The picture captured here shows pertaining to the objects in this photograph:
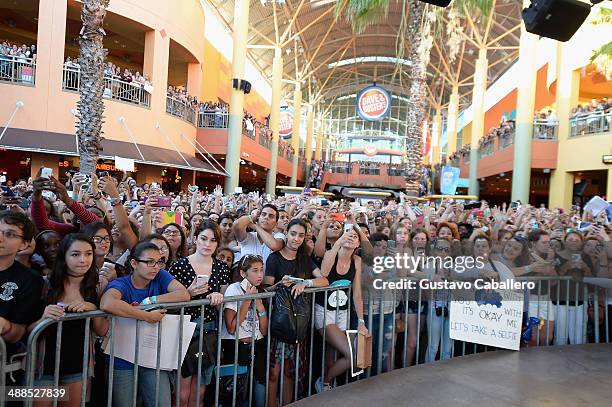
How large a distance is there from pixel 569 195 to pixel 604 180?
353 centimetres

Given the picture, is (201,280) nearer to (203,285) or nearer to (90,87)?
(203,285)

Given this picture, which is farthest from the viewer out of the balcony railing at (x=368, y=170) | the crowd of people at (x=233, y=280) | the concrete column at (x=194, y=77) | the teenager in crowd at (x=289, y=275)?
the balcony railing at (x=368, y=170)

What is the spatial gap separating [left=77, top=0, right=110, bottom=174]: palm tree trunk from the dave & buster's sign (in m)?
22.1

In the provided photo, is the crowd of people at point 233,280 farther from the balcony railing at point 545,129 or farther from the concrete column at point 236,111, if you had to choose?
A: the balcony railing at point 545,129

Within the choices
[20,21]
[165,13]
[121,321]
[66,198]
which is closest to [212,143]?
[165,13]

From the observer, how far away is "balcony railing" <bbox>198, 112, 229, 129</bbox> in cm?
2291

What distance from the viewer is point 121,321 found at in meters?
3.23

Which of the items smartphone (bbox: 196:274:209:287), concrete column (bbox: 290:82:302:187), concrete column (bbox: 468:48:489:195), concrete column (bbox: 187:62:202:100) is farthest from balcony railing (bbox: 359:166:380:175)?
smartphone (bbox: 196:274:209:287)

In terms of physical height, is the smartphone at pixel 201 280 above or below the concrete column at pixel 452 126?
below

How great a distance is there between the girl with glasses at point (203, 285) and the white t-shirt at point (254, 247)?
2.76 feet

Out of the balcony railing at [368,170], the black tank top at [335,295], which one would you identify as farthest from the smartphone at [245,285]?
the balcony railing at [368,170]

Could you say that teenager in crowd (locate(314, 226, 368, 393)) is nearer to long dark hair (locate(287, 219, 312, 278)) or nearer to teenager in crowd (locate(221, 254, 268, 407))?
long dark hair (locate(287, 219, 312, 278))

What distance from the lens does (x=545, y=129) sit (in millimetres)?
21281

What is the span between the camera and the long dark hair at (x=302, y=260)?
4395 millimetres
